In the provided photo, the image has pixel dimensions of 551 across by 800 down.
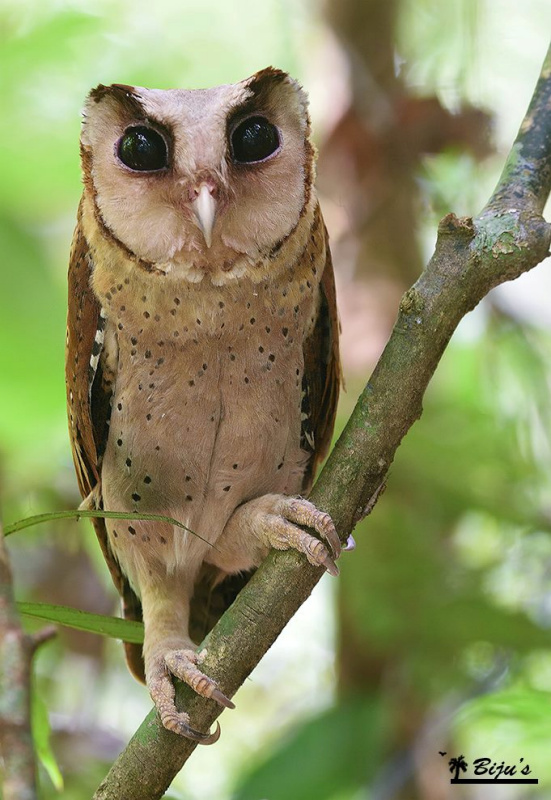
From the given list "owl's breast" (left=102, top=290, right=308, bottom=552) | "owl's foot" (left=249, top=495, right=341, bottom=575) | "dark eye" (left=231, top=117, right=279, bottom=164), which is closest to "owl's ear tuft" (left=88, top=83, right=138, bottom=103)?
"dark eye" (left=231, top=117, right=279, bottom=164)

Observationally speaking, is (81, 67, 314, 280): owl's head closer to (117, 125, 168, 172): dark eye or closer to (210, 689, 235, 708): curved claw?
(117, 125, 168, 172): dark eye

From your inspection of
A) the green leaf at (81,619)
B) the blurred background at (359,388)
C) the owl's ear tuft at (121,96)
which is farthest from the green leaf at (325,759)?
the owl's ear tuft at (121,96)

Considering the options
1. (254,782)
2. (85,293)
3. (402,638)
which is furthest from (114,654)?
(85,293)

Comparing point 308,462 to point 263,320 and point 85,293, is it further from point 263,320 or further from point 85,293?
point 85,293

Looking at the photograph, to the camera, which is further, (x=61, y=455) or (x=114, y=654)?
(x=114, y=654)
